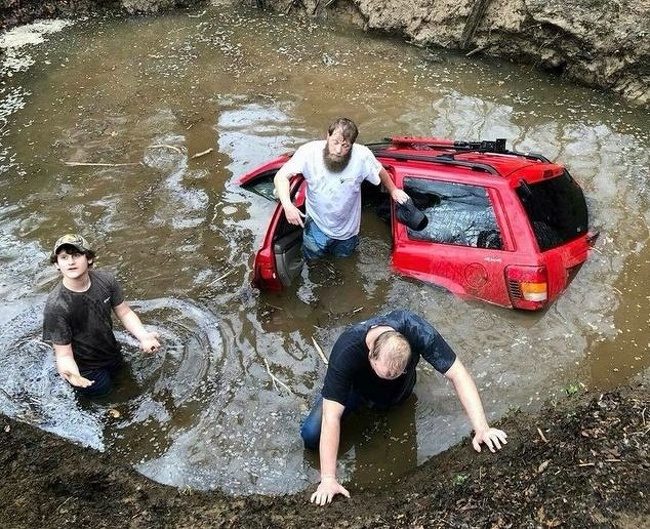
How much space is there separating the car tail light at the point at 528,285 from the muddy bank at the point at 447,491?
0.95 metres

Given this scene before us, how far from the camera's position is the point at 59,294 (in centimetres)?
430

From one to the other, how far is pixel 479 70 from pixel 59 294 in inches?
315

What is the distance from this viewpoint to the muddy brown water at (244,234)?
4844mm

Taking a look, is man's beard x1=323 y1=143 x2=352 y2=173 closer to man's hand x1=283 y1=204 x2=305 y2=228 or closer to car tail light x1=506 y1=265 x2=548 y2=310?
man's hand x1=283 y1=204 x2=305 y2=228

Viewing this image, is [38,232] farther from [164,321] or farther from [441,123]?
[441,123]

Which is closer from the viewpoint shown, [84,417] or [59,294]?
[59,294]

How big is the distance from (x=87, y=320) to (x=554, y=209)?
398cm

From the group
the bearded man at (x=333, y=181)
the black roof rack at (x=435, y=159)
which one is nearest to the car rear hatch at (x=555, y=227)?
the black roof rack at (x=435, y=159)

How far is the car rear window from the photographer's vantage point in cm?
524

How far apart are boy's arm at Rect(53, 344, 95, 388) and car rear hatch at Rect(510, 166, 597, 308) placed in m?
3.42

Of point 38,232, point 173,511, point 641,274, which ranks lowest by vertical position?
point 38,232

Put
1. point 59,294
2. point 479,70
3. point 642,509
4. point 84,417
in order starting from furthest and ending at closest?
point 479,70 → point 84,417 → point 59,294 → point 642,509

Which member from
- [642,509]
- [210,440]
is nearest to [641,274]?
[642,509]

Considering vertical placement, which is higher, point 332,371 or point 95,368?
point 332,371
